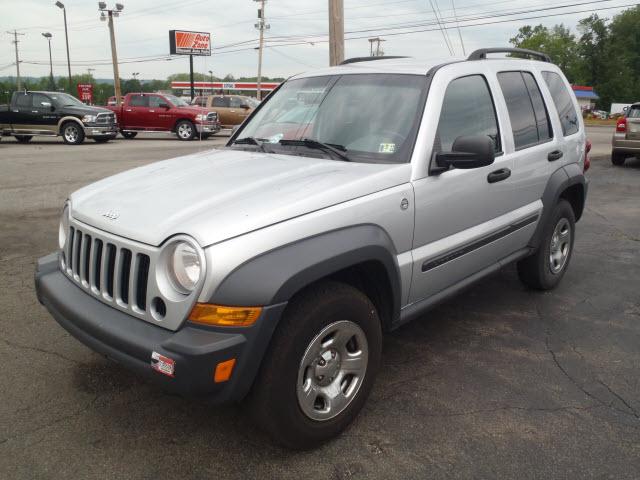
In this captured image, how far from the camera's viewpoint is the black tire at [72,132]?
19359 millimetres

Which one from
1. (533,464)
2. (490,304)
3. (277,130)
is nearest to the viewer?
(533,464)

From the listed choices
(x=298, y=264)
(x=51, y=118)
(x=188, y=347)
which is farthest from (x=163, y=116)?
(x=188, y=347)

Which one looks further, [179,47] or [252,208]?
[179,47]

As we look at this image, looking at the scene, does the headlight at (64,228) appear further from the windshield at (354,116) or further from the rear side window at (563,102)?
the rear side window at (563,102)

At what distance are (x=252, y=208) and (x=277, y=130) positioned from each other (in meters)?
1.45

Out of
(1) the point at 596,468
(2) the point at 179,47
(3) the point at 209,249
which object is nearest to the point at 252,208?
(3) the point at 209,249

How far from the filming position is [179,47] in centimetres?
4456

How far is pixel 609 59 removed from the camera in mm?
85250

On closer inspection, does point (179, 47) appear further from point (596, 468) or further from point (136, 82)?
point (136, 82)

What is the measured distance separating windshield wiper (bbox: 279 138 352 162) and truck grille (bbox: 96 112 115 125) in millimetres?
17708

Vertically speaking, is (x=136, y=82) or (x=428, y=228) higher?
(x=136, y=82)

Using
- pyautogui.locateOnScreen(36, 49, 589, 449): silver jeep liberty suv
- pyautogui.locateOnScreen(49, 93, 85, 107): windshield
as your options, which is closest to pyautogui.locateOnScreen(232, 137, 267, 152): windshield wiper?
pyautogui.locateOnScreen(36, 49, 589, 449): silver jeep liberty suv

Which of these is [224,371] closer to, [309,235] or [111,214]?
[309,235]

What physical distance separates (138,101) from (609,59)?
83.4 m
